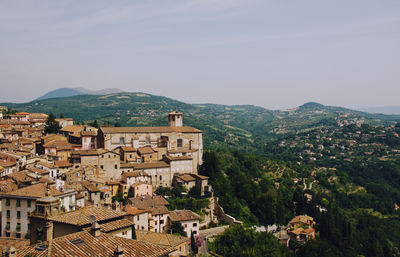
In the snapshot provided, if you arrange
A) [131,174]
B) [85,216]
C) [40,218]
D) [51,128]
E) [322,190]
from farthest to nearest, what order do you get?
[322,190]
[51,128]
[131,174]
[85,216]
[40,218]

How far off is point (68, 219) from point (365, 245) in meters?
67.3

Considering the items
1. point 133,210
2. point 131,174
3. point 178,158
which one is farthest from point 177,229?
point 178,158

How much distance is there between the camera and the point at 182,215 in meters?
47.8

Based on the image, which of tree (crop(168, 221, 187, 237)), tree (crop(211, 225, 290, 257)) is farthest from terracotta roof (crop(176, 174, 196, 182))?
tree (crop(211, 225, 290, 257))

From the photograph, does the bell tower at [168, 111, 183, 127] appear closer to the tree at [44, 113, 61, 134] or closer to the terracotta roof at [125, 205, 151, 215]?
the tree at [44, 113, 61, 134]

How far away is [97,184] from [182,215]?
1303 centimetres

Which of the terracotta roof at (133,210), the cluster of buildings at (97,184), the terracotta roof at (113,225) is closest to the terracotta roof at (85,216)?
the cluster of buildings at (97,184)

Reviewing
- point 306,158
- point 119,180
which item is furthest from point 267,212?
point 306,158

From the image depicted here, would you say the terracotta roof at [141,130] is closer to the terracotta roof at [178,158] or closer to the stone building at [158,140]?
the stone building at [158,140]

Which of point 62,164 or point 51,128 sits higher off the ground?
point 51,128

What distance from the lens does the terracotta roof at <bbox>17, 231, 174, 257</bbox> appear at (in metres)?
12.9

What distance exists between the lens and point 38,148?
64.1 metres

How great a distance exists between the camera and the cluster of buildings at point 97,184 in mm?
15914

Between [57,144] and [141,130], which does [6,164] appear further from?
[141,130]
